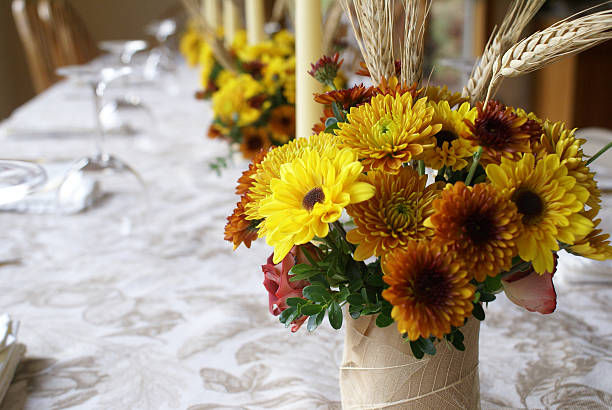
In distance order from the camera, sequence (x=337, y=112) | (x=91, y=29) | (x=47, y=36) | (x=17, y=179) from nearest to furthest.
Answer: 1. (x=337, y=112)
2. (x=17, y=179)
3. (x=47, y=36)
4. (x=91, y=29)

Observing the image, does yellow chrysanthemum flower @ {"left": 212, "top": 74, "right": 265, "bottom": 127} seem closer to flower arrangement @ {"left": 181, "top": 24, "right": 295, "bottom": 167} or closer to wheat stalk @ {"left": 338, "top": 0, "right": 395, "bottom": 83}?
flower arrangement @ {"left": 181, "top": 24, "right": 295, "bottom": 167}

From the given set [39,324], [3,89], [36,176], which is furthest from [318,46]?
[3,89]

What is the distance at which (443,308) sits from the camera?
325mm

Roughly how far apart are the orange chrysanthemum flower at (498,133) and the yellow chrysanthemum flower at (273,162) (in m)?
0.09

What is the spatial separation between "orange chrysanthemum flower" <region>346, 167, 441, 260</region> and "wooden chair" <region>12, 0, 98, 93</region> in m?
2.34

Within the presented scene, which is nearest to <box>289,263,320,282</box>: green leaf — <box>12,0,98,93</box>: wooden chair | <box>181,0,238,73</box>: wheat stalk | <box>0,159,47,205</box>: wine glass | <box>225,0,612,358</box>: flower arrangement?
<box>225,0,612,358</box>: flower arrangement

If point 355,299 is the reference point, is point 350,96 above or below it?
above

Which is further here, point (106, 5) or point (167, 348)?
point (106, 5)

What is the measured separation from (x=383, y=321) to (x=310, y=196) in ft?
0.29

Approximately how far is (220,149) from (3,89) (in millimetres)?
3412

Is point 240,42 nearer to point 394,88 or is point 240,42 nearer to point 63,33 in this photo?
point 394,88

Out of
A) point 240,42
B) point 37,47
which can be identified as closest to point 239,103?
point 240,42

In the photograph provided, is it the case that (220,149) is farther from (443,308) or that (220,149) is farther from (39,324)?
(443,308)

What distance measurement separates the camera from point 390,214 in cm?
36
